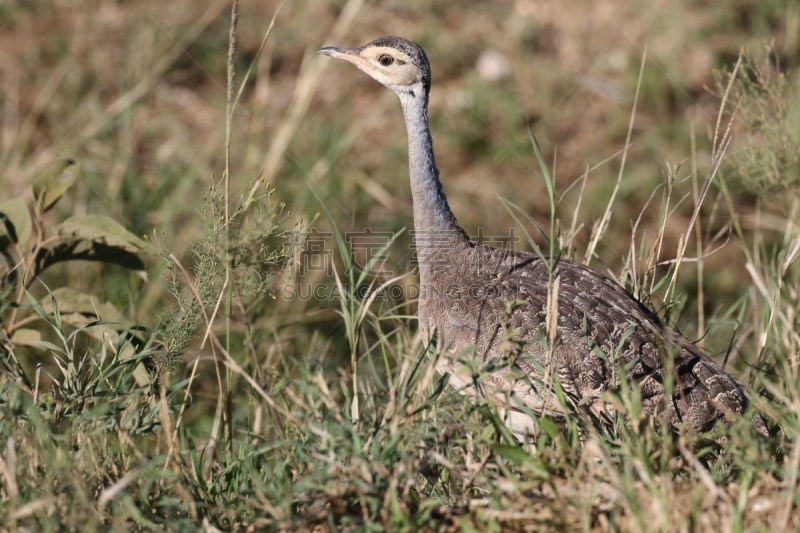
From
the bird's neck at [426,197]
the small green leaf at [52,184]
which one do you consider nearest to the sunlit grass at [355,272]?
the bird's neck at [426,197]

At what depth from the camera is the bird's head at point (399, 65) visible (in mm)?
4078

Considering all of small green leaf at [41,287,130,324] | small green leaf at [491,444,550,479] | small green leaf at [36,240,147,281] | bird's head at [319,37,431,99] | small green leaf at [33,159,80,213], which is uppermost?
bird's head at [319,37,431,99]

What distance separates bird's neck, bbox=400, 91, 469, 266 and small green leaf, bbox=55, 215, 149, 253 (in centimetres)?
128

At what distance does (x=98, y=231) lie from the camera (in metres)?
3.47

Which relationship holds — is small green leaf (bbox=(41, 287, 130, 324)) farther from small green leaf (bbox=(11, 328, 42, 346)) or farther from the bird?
the bird

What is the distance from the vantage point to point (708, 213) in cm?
701

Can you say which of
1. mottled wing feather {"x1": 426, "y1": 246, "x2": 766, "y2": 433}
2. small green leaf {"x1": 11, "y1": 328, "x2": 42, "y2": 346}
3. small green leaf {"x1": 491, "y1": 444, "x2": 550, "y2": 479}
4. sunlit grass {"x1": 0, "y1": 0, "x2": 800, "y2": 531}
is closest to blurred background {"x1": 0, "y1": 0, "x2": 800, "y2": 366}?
sunlit grass {"x1": 0, "y1": 0, "x2": 800, "y2": 531}

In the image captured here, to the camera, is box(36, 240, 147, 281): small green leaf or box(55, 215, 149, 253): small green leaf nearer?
box(55, 215, 149, 253): small green leaf

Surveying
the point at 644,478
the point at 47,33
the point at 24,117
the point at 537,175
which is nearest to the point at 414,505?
the point at 644,478

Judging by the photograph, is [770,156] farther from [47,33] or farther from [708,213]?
[47,33]

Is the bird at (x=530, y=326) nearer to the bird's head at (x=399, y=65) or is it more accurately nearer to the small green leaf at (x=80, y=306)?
the bird's head at (x=399, y=65)

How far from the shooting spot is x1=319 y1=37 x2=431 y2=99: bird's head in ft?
13.4

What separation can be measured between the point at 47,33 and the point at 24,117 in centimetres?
93

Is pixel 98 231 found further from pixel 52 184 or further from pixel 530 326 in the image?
pixel 530 326
